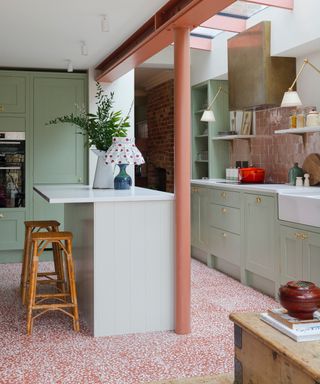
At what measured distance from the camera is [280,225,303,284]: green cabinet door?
4.31 metres

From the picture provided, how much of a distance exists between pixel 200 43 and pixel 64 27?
8.84 feet

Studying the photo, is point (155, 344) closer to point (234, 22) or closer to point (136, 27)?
point (136, 27)

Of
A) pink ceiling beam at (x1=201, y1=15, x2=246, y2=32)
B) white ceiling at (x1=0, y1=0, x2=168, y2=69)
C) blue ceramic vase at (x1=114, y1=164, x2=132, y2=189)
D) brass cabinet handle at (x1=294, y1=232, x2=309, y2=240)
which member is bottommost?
brass cabinet handle at (x1=294, y1=232, x2=309, y2=240)

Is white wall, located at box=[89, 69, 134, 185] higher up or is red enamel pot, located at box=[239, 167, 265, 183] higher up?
white wall, located at box=[89, 69, 134, 185]

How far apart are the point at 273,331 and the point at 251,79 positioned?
392cm

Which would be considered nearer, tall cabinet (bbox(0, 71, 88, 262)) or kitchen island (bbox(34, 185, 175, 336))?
kitchen island (bbox(34, 185, 175, 336))

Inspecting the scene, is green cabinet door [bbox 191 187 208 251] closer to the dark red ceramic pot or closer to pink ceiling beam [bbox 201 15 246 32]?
pink ceiling beam [bbox 201 15 246 32]

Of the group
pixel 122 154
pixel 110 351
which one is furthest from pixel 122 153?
pixel 110 351

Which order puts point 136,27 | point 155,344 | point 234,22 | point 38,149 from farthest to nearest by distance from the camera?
point 38,149 < point 234,22 < point 136,27 < point 155,344

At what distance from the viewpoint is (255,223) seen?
5.00 m

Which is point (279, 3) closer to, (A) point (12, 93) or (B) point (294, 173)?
(B) point (294, 173)

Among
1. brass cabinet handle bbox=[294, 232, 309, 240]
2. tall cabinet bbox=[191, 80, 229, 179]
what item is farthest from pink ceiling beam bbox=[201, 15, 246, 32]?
Result: brass cabinet handle bbox=[294, 232, 309, 240]

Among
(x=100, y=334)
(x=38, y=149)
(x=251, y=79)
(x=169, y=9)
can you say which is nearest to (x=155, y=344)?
(x=100, y=334)

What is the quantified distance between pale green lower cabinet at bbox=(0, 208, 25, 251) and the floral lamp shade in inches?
98.2
